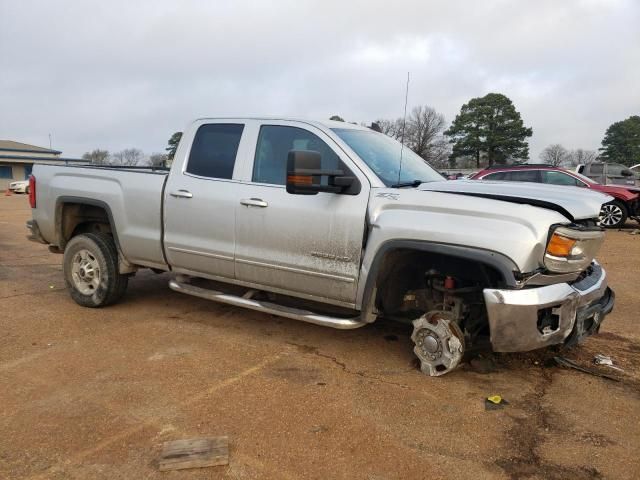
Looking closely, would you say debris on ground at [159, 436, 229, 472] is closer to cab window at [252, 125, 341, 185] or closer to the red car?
cab window at [252, 125, 341, 185]

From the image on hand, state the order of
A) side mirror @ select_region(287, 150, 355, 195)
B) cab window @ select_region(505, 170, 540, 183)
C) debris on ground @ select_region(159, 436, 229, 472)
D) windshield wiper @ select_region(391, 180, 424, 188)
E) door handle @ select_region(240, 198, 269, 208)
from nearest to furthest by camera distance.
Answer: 1. debris on ground @ select_region(159, 436, 229, 472)
2. side mirror @ select_region(287, 150, 355, 195)
3. windshield wiper @ select_region(391, 180, 424, 188)
4. door handle @ select_region(240, 198, 269, 208)
5. cab window @ select_region(505, 170, 540, 183)

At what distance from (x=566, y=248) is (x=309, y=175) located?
1766 mm

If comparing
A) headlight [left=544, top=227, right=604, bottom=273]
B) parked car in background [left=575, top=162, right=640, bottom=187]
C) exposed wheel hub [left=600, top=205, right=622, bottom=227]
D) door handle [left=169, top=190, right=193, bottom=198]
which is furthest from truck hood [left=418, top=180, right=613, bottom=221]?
parked car in background [left=575, top=162, right=640, bottom=187]

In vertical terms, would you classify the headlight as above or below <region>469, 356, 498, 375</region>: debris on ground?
above

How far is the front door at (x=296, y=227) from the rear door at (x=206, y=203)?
0.15 meters

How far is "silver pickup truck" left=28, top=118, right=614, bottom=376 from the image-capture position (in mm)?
3375

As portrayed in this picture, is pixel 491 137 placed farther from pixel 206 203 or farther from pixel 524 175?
pixel 206 203

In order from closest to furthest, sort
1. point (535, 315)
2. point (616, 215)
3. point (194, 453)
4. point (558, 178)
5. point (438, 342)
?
1. point (194, 453)
2. point (535, 315)
3. point (438, 342)
4. point (558, 178)
5. point (616, 215)

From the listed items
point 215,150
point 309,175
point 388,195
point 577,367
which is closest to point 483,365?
point 577,367

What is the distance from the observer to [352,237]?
3.90 m

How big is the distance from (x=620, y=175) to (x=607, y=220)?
3149 mm

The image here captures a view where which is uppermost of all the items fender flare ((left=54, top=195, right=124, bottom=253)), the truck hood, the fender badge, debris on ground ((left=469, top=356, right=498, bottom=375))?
the truck hood

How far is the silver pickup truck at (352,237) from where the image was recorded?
3.38 meters

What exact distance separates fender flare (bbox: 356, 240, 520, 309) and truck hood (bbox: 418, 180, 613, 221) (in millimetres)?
424
